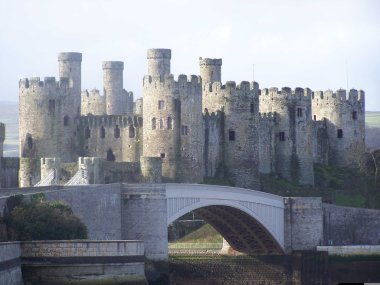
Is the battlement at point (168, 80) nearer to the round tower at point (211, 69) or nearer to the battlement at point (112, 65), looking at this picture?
the round tower at point (211, 69)

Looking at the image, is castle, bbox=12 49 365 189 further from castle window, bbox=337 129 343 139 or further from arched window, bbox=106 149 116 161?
castle window, bbox=337 129 343 139

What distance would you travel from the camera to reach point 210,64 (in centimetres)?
10300

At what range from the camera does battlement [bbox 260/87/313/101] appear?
346 ft

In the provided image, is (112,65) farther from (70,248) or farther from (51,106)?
(70,248)

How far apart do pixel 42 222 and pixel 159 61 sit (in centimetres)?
4245

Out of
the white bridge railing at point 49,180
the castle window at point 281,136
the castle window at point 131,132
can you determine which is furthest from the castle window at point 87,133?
the castle window at point 281,136

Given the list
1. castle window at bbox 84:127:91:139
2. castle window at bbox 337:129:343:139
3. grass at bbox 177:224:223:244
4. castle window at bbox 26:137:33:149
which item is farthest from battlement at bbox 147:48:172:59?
castle window at bbox 337:129:343:139

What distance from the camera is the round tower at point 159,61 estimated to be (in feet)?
335

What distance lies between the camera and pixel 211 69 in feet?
337

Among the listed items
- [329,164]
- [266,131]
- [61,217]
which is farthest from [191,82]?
[61,217]

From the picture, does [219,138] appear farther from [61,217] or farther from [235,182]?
[61,217]

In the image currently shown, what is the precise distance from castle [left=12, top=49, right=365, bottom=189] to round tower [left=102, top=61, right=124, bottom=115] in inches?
2.5

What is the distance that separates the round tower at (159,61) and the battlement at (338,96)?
14.0m

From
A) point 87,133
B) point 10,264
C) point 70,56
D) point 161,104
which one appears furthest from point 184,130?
point 10,264
